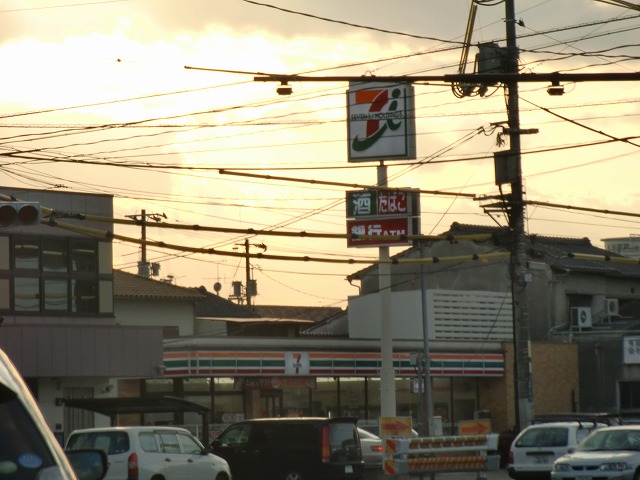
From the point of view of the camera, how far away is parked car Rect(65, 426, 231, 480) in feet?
77.8

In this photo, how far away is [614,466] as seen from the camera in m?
23.9

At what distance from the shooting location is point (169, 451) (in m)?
24.7

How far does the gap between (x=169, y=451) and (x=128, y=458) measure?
48.4 inches

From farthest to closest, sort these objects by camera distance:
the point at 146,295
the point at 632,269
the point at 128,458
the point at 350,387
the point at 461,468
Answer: the point at 632,269
the point at 146,295
the point at 350,387
the point at 461,468
the point at 128,458

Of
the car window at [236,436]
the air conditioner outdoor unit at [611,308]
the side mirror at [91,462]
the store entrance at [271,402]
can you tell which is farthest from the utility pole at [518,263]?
the air conditioner outdoor unit at [611,308]

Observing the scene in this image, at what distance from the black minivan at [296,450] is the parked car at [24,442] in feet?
78.8

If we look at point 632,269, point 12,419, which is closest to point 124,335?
point 12,419

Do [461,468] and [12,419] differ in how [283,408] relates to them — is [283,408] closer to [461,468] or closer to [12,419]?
[461,468]

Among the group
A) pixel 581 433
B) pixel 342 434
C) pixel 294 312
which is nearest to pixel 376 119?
pixel 581 433

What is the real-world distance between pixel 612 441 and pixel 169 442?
9.05 m

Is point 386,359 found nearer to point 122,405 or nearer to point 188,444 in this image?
point 122,405

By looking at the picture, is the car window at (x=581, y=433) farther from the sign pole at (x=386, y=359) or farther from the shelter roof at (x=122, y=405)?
the sign pole at (x=386, y=359)

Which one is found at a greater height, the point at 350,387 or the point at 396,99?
the point at 396,99

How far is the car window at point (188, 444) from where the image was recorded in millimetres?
25172
